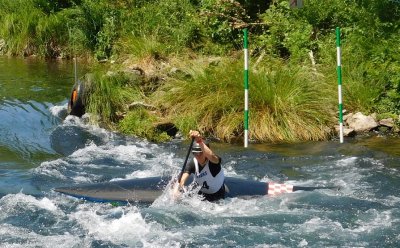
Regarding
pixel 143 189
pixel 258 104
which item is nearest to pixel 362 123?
pixel 258 104

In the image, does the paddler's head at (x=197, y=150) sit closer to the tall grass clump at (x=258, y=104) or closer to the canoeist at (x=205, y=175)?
the canoeist at (x=205, y=175)

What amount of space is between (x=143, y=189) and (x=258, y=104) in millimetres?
3397

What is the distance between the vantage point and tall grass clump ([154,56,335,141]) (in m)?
10.1

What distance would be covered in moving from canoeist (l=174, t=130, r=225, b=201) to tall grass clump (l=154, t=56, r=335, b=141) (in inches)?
110

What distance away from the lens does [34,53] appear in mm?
18672

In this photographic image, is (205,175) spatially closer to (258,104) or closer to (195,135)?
(195,135)

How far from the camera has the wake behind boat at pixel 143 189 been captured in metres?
7.31

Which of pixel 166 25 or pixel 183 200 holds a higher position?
pixel 166 25

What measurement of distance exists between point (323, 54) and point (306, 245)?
6.45 m

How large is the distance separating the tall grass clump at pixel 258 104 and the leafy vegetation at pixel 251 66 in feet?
0.05

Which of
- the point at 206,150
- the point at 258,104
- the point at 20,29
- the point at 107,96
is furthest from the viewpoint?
the point at 20,29

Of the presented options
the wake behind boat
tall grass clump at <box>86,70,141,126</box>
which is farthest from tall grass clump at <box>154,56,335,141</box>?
the wake behind boat

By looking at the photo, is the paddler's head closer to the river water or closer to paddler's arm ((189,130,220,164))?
paddler's arm ((189,130,220,164))

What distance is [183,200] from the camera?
23.6ft
